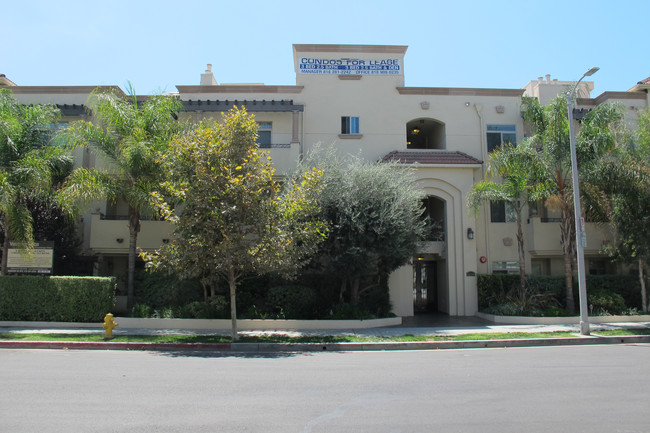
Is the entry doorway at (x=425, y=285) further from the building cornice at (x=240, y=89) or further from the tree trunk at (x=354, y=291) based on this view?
→ the building cornice at (x=240, y=89)

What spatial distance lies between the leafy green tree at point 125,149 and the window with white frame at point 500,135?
1328cm

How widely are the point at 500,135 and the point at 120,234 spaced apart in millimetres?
16774

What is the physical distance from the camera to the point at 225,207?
12.0 m

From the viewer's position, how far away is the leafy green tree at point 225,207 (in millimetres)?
12188

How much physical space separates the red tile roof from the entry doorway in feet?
15.6

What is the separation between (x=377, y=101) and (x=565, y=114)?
7.54m

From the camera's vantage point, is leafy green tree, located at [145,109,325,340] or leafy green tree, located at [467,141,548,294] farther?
leafy green tree, located at [467,141,548,294]

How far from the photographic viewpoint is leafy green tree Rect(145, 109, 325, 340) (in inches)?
480

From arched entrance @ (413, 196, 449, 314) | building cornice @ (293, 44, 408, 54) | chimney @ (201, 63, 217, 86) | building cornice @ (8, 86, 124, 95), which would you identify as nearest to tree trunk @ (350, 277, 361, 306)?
arched entrance @ (413, 196, 449, 314)

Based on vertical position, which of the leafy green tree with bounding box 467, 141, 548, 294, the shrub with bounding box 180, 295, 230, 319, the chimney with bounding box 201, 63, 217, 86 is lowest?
the shrub with bounding box 180, 295, 230, 319

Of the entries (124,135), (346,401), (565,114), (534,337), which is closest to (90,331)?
(124,135)

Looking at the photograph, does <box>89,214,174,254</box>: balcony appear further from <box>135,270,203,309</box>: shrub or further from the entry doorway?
the entry doorway

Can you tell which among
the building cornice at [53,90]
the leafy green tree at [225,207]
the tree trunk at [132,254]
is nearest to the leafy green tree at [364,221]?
the leafy green tree at [225,207]

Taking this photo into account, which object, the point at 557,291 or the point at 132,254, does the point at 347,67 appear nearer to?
the point at 132,254
